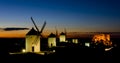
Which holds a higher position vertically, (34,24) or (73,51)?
(34,24)

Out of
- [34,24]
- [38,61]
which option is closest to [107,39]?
[34,24]

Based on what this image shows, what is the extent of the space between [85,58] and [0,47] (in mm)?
11314

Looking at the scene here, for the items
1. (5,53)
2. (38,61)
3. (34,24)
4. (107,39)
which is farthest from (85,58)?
(107,39)

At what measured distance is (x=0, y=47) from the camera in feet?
111

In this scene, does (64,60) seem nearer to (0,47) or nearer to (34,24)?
(0,47)

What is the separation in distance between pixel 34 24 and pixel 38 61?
951 inches

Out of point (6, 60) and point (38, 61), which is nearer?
point (6, 60)

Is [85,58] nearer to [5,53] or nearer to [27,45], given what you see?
[5,53]

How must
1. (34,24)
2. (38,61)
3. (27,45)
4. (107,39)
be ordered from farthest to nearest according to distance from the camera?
(107,39) < (34,24) < (27,45) < (38,61)

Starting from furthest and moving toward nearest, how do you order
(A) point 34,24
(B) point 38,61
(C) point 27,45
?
(A) point 34,24 → (C) point 27,45 → (B) point 38,61

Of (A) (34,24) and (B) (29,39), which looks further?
(A) (34,24)

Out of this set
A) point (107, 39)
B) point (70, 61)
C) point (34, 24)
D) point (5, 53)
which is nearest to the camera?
point (70, 61)

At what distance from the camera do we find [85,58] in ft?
104

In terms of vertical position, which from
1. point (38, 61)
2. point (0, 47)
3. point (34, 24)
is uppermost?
point (34, 24)
